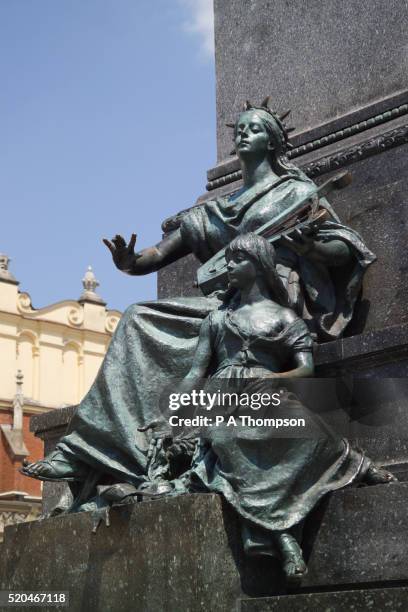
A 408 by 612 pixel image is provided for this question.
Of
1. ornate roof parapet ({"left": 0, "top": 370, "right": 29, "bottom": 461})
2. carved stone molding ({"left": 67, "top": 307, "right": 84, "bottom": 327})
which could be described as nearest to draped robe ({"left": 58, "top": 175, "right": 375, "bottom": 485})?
ornate roof parapet ({"left": 0, "top": 370, "right": 29, "bottom": 461})

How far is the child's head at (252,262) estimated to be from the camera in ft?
17.0

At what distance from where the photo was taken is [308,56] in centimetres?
680

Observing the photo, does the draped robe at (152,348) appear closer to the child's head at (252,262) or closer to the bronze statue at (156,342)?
the bronze statue at (156,342)

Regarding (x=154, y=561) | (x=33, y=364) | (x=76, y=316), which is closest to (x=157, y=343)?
(x=154, y=561)

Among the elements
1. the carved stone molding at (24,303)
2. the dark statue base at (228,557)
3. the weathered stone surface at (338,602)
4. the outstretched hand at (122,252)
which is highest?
the carved stone molding at (24,303)

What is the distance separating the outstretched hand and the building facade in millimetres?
22615

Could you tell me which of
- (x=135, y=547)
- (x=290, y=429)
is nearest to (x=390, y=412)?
(x=290, y=429)

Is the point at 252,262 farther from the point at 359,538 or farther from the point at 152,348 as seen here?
the point at 359,538

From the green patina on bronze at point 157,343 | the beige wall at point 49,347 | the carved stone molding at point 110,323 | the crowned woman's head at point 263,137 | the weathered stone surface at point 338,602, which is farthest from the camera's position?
the carved stone molding at point 110,323

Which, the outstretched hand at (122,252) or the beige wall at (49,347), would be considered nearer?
the outstretched hand at (122,252)

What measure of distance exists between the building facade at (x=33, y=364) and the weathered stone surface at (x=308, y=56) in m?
22.2

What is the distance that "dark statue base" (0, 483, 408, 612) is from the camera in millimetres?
4352

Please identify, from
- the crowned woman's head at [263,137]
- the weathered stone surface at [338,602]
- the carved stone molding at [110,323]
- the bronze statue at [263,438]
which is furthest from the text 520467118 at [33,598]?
the carved stone molding at [110,323]

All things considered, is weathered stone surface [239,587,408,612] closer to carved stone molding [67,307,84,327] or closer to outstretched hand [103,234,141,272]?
outstretched hand [103,234,141,272]
